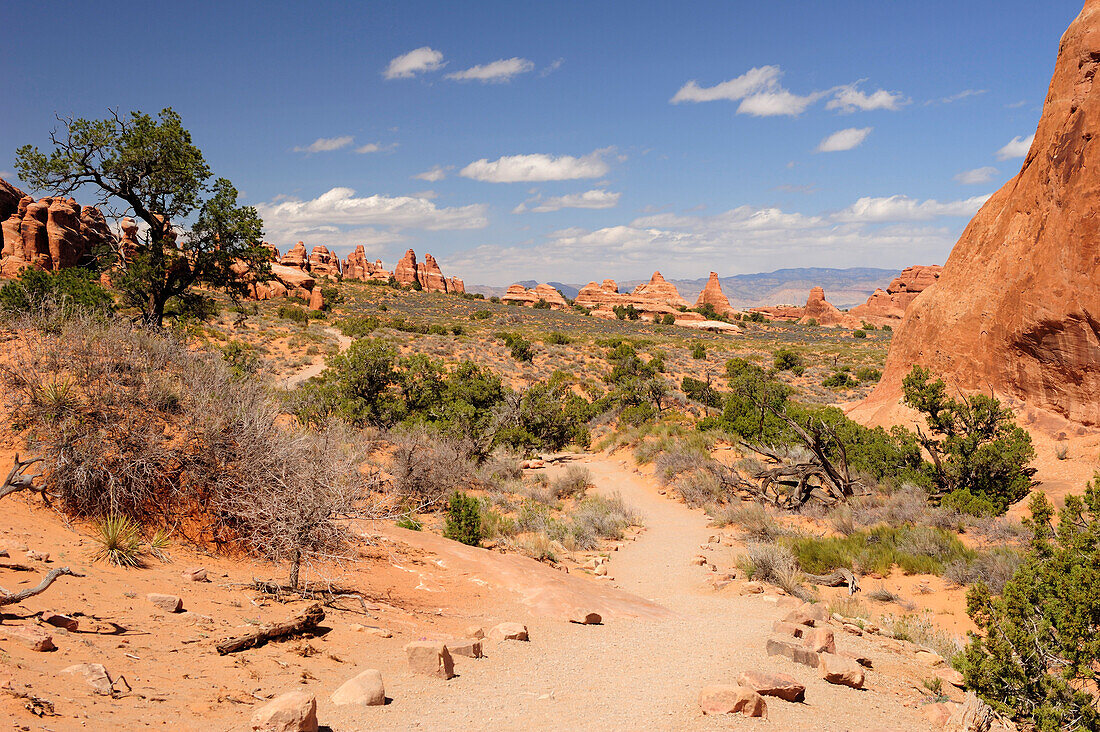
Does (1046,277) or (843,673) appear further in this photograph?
(1046,277)

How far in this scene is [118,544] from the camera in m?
5.46

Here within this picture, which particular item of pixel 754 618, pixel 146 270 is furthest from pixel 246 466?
pixel 146 270

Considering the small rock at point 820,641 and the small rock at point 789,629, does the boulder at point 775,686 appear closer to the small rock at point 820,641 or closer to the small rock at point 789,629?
the small rock at point 820,641

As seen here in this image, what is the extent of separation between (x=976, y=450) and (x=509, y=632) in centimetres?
1068

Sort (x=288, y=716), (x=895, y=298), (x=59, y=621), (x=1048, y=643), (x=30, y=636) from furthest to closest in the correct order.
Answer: (x=895, y=298), (x=1048, y=643), (x=59, y=621), (x=30, y=636), (x=288, y=716)

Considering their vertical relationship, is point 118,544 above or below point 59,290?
below

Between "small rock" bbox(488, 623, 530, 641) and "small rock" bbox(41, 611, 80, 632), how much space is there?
330 centimetres

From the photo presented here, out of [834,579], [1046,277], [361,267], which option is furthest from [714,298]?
[834,579]

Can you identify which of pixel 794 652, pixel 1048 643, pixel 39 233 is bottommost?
pixel 794 652

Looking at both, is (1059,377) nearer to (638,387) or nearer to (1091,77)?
(1091,77)

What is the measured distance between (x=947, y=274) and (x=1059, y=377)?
15.8ft

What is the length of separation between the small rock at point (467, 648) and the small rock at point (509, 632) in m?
0.49

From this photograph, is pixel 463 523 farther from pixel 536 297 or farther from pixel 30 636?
pixel 536 297

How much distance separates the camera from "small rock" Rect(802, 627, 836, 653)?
213 inches
